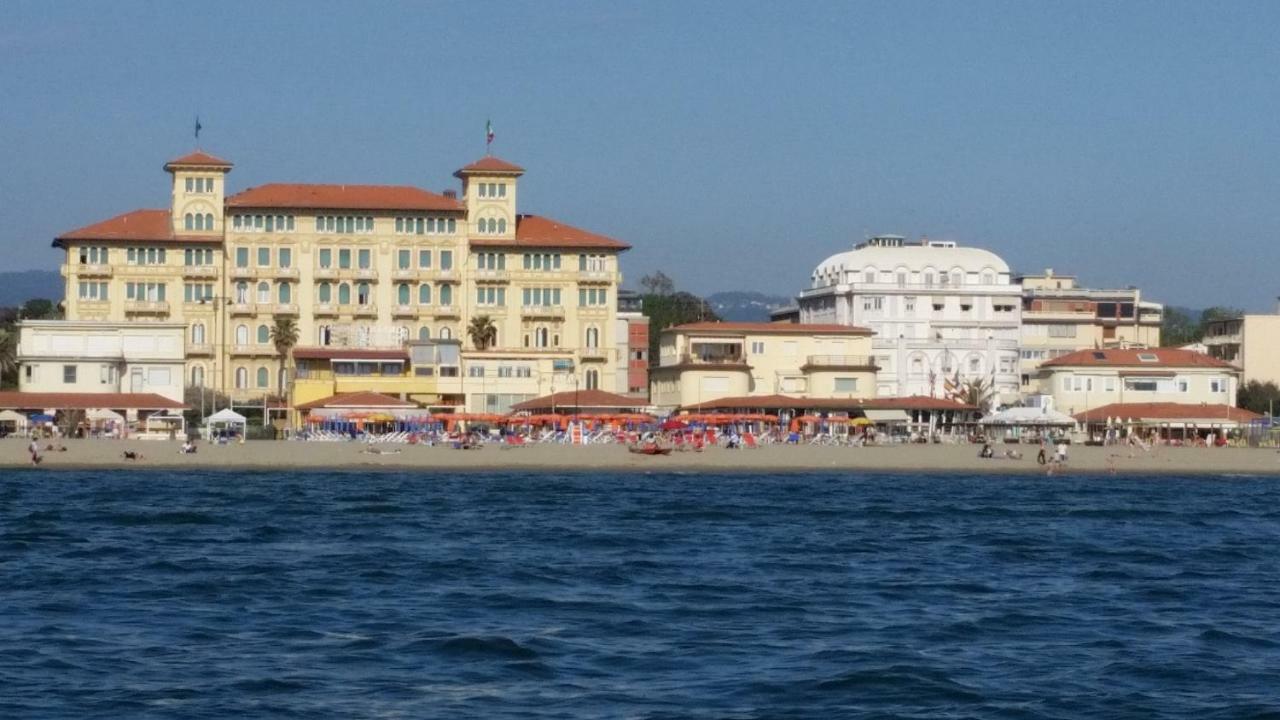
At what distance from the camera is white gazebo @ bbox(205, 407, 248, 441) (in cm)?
7862

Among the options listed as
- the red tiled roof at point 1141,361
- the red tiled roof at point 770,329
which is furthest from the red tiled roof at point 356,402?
the red tiled roof at point 1141,361

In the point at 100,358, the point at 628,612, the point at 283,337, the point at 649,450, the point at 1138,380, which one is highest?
the point at 283,337

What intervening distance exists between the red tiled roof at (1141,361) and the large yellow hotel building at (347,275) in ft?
71.0

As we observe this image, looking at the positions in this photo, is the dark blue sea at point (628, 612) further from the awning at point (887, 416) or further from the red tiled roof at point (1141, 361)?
the red tiled roof at point (1141, 361)

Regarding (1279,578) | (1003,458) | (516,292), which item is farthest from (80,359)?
(1279,578)

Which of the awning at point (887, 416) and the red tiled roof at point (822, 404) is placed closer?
the red tiled roof at point (822, 404)

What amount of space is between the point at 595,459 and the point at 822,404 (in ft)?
68.9

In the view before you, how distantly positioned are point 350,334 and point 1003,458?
35.1 m

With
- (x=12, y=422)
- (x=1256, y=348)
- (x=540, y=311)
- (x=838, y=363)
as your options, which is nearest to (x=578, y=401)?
(x=838, y=363)

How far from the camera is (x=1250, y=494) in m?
61.9

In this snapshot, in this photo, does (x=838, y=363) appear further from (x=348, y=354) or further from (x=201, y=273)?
(x=201, y=273)

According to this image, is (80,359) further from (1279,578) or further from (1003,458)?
(1279,578)

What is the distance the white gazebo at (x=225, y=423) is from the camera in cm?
7862

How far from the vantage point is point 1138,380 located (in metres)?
96.8
